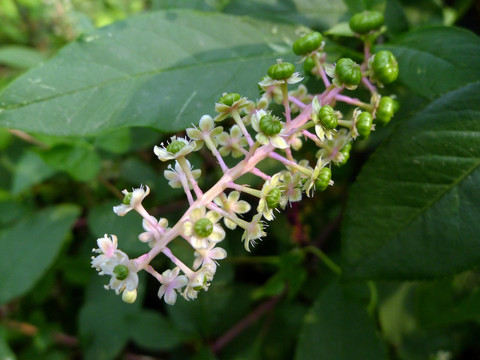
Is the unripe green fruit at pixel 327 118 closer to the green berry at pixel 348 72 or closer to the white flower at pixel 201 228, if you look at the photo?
the green berry at pixel 348 72

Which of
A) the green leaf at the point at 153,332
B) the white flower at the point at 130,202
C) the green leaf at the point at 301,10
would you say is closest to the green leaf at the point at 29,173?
the green leaf at the point at 153,332

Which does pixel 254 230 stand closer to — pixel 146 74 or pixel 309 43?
pixel 309 43

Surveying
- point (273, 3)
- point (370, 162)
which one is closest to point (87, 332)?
point (370, 162)

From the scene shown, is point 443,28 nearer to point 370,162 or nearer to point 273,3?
point 370,162

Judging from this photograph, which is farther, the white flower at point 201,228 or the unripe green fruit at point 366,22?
the unripe green fruit at point 366,22

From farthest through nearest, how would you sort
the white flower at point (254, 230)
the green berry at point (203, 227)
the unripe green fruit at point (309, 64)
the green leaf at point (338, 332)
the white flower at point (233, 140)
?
1. the green leaf at point (338, 332)
2. the unripe green fruit at point (309, 64)
3. the white flower at point (233, 140)
4. the white flower at point (254, 230)
5. the green berry at point (203, 227)

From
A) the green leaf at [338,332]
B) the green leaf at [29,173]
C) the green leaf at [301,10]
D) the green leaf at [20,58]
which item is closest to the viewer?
the green leaf at [338,332]

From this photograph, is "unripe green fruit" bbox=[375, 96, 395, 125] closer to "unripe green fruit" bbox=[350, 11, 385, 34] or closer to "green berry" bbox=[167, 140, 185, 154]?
"unripe green fruit" bbox=[350, 11, 385, 34]
